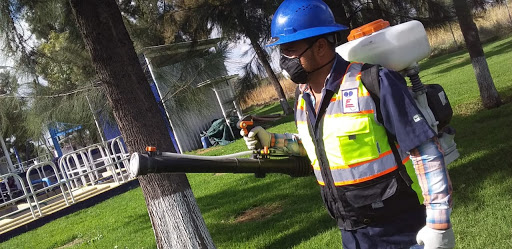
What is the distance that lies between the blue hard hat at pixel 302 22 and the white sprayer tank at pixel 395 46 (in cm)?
13

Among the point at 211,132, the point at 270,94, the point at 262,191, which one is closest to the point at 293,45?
the point at 262,191

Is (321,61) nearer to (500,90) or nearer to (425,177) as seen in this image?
(425,177)

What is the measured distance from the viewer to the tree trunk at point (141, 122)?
4633mm

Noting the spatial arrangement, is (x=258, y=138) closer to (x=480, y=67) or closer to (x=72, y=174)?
(x=480, y=67)

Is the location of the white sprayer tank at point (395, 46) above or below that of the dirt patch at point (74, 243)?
above

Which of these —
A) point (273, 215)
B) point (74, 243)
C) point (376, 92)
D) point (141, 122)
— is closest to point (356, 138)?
point (376, 92)

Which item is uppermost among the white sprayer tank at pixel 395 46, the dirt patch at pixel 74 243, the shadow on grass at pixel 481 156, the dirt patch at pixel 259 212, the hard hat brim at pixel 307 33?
the hard hat brim at pixel 307 33

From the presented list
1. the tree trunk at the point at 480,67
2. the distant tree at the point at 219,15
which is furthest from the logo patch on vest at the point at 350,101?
the tree trunk at the point at 480,67

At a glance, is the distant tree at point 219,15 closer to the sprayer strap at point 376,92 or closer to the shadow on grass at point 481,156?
the shadow on grass at point 481,156

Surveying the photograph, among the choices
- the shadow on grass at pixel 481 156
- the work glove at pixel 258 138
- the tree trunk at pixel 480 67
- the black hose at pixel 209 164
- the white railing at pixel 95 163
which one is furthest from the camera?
the white railing at pixel 95 163

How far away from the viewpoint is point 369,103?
1677 mm

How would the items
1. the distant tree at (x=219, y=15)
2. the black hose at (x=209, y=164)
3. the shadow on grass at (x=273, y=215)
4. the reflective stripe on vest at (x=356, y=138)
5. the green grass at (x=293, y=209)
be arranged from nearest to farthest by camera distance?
the reflective stripe on vest at (x=356, y=138) → the black hose at (x=209, y=164) → the green grass at (x=293, y=209) → the shadow on grass at (x=273, y=215) → the distant tree at (x=219, y=15)

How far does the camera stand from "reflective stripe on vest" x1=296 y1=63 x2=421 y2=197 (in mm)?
1691

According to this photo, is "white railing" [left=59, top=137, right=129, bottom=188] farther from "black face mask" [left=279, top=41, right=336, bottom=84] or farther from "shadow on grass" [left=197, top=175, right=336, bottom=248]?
"black face mask" [left=279, top=41, right=336, bottom=84]
